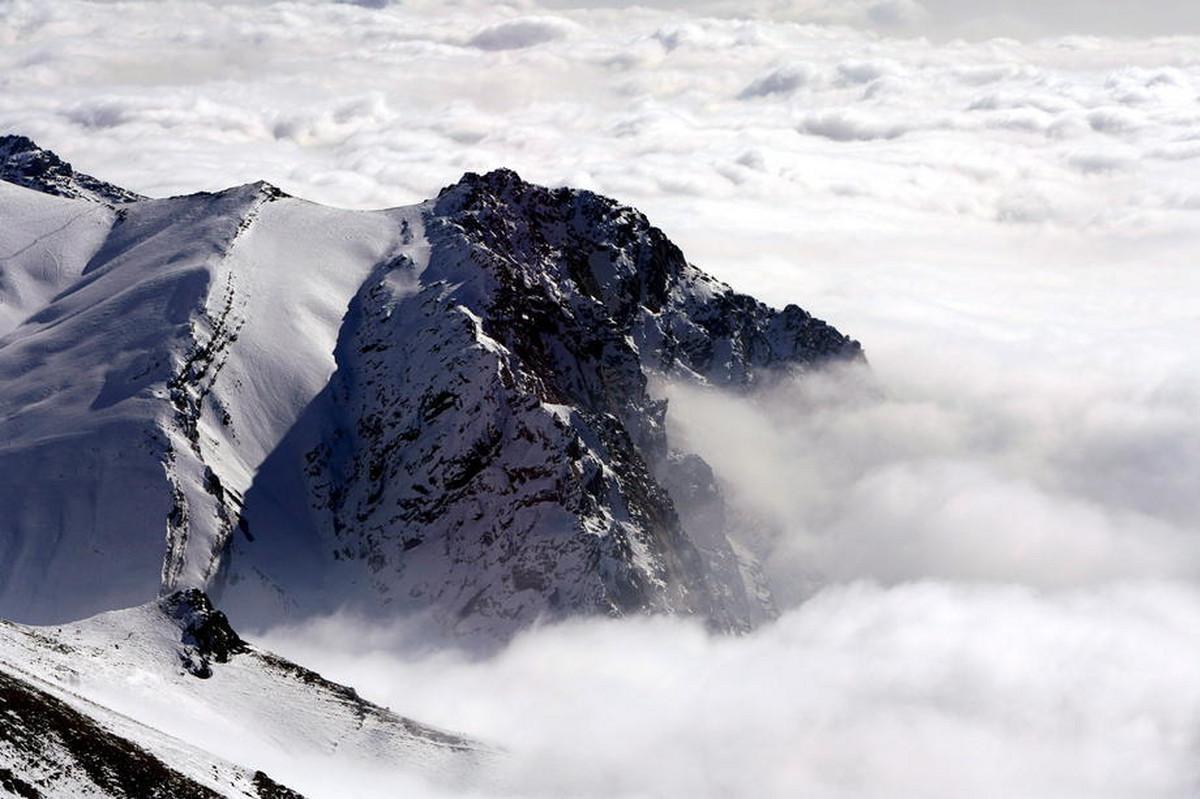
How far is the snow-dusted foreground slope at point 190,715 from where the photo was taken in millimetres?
115625

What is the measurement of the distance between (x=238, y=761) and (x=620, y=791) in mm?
56367

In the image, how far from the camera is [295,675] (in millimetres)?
170625

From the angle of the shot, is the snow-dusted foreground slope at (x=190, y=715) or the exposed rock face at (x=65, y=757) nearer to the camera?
the exposed rock face at (x=65, y=757)

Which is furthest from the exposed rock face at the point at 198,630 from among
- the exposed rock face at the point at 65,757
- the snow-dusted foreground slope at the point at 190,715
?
the exposed rock face at the point at 65,757

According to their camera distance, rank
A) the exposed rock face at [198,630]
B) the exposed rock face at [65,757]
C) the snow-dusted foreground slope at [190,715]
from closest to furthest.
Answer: the exposed rock face at [65,757] → the snow-dusted foreground slope at [190,715] → the exposed rock face at [198,630]

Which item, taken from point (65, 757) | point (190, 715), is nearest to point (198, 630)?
point (190, 715)

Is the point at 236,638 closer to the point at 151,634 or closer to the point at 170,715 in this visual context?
the point at 151,634

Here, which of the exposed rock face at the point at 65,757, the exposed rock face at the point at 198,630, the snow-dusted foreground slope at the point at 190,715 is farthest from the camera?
the exposed rock face at the point at 198,630

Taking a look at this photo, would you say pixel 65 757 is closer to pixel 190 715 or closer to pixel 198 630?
pixel 190 715

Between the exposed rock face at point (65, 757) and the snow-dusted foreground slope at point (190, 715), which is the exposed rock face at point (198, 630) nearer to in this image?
the snow-dusted foreground slope at point (190, 715)

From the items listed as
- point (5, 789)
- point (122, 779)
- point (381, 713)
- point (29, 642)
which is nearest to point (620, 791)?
point (381, 713)

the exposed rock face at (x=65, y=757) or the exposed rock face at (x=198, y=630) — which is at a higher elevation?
the exposed rock face at (x=65, y=757)

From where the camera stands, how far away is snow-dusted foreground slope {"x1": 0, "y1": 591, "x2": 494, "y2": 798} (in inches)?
4552

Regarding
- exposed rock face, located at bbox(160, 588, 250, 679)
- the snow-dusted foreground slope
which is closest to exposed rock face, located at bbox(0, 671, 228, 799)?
the snow-dusted foreground slope
